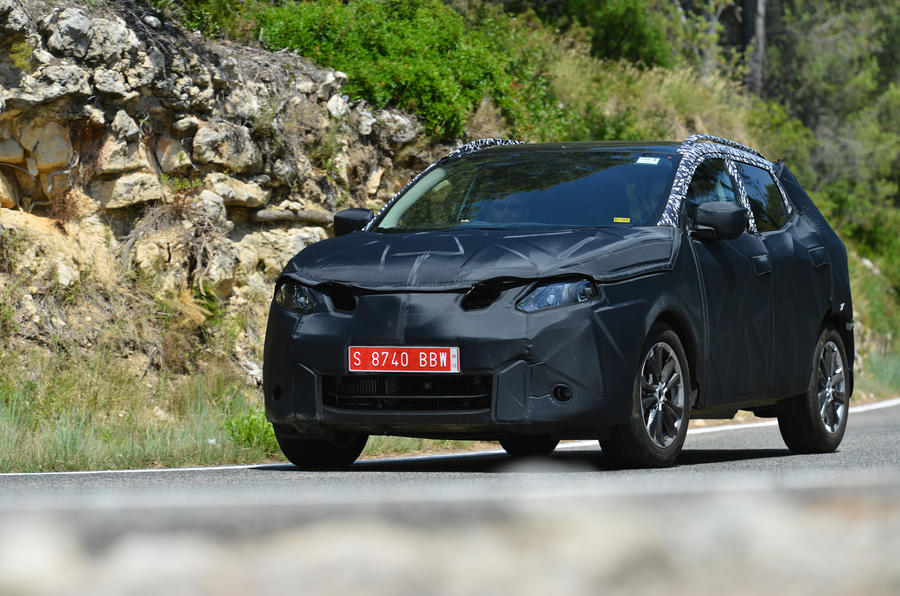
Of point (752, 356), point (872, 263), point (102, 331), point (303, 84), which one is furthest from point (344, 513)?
point (872, 263)

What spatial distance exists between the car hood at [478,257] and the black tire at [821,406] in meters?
2.21

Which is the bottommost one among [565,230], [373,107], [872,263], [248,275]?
[872,263]

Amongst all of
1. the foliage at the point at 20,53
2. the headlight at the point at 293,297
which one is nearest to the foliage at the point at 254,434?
the headlight at the point at 293,297

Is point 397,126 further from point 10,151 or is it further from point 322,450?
point 322,450

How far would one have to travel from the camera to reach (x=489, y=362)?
6684 mm

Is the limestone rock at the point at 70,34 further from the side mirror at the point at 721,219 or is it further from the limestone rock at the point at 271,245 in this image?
the side mirror at the point at 721,219

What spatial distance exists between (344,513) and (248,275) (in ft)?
39.0

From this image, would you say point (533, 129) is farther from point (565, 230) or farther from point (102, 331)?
point (565, 230)

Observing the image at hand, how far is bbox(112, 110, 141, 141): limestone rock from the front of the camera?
12641 mm

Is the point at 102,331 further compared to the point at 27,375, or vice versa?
the point at 102,331

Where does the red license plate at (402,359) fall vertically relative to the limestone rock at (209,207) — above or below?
above

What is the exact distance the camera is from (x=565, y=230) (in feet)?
24.1

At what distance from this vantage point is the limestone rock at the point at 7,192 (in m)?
11.9

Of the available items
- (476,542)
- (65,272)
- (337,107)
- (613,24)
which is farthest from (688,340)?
(613,24)
